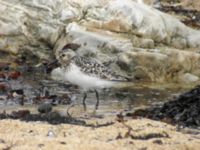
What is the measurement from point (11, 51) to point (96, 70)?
15.9 ft

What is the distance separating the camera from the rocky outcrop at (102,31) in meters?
13.0

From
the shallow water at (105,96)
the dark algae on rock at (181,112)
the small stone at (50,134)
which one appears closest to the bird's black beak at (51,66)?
the shallow water at (105,96)

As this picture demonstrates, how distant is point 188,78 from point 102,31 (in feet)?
7.36

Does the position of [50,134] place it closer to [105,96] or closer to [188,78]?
[105,96]

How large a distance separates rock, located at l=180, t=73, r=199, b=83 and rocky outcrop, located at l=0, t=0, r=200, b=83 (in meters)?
0.04

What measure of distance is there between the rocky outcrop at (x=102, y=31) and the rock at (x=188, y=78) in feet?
0.13

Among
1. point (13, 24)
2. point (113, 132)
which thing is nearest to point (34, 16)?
point (13, 24)

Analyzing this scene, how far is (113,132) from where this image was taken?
672 centimetres

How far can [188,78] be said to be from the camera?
42.0 feet

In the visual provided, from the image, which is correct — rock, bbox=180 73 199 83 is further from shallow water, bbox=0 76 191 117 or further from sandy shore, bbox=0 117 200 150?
sandy shore, bbox=0 117 200 150

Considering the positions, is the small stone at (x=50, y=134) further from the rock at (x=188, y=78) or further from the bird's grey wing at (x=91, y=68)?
the rock at (x=188, y=78)

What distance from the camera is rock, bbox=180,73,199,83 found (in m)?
12.7

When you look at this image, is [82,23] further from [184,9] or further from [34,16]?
[184,9]

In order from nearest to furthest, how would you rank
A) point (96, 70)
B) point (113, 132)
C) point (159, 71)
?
point (113, 132), point (96, 70), point (159, 71)
